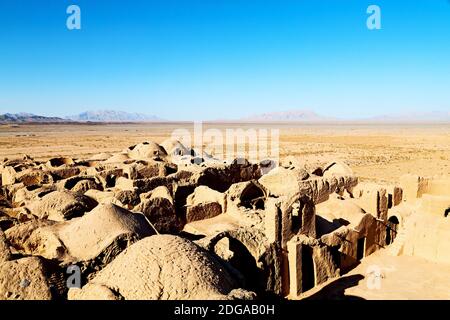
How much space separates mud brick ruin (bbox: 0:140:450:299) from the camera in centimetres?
625

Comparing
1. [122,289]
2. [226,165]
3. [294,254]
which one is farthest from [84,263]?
[226,165]

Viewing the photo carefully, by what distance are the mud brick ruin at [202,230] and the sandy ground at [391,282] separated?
318 millimetres

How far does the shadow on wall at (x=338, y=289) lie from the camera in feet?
31.1

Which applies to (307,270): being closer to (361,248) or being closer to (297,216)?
(297,216)

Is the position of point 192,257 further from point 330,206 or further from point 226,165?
point 226,165

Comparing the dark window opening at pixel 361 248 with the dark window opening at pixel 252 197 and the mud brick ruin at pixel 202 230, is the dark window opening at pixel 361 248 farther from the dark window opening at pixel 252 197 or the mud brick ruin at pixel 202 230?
the dark window opening at pixel 252 197

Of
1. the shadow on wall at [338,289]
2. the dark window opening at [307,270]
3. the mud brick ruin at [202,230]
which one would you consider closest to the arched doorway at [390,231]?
the mud brick ruin at [202,230]

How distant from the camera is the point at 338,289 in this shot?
9.95 metres

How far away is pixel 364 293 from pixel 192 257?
17.6ft

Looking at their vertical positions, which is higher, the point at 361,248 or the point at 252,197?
the point at 252,197

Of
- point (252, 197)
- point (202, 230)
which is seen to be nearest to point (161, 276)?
point (202, 230)

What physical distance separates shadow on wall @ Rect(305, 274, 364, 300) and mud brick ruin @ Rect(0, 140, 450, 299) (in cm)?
25

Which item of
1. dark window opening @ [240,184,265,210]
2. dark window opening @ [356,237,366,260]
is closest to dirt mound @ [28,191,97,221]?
dark window opening @ [240,184,265,210]

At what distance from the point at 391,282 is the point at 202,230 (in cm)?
542
